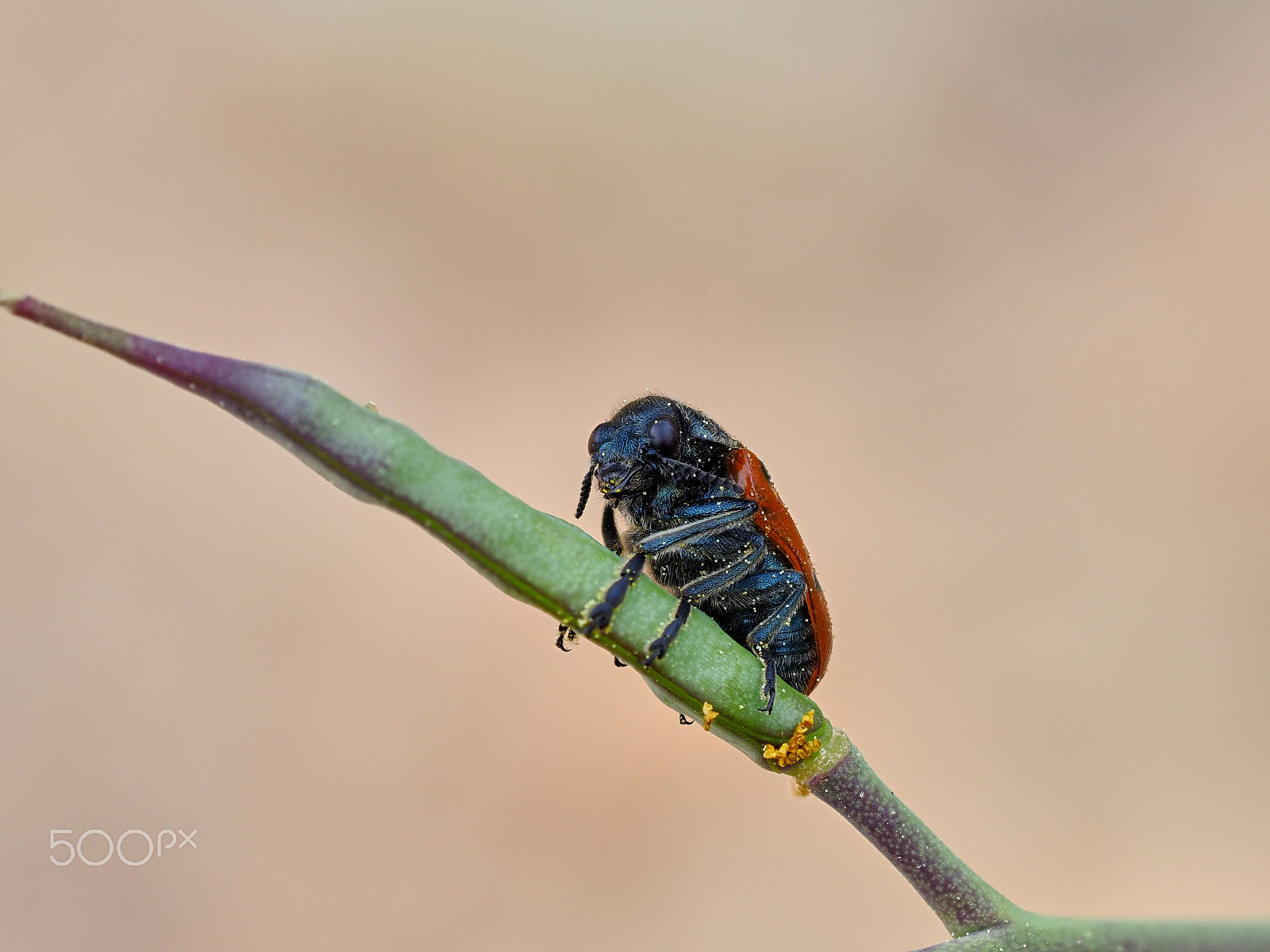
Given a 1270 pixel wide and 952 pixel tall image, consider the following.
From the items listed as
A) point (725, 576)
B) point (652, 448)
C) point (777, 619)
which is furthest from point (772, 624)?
point (652, 448)

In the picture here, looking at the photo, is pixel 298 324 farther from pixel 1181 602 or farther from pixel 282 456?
pixel 1181 602

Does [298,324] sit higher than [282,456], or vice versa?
[298,324]

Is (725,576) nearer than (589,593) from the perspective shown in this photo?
No

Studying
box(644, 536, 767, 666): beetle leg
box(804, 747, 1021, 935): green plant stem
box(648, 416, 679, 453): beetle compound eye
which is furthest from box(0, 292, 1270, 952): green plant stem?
box(648, 416, 679, 453): beetle compound eye

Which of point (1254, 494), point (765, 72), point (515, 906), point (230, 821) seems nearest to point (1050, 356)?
point (1254, 494)

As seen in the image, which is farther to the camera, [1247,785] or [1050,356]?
[1050,356]

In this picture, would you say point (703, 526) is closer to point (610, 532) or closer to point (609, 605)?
point (610, 532)

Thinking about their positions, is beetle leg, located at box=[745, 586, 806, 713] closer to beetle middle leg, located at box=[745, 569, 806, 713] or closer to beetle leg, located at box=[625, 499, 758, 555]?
beetle middle leg, located at box=[745, 569, 806, 713]

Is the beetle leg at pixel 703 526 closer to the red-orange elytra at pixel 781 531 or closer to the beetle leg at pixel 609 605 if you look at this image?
the red-orange elytra at pixel 781 531
